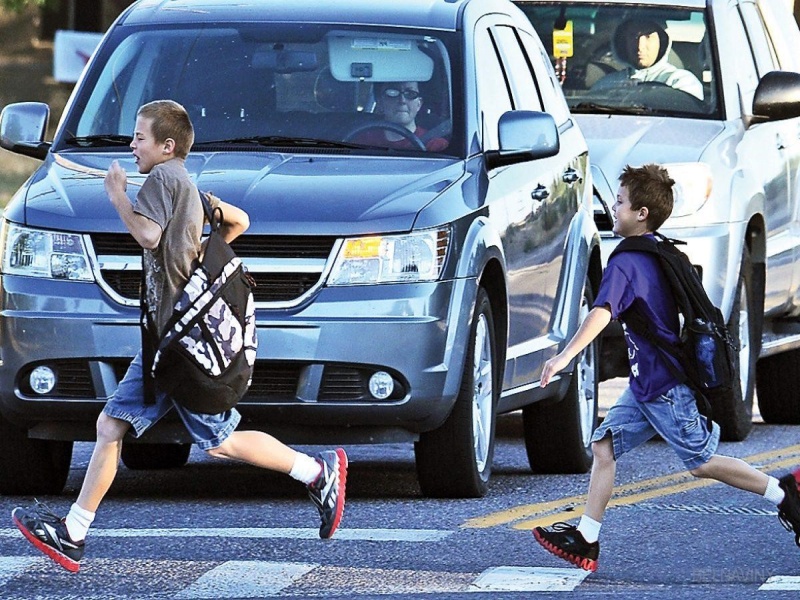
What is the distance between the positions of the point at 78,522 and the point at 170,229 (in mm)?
934

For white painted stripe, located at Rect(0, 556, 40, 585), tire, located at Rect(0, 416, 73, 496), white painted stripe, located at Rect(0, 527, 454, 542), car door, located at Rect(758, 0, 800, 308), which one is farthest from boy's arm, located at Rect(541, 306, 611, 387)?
car door, located at Rect(758, 0, 800, 308)

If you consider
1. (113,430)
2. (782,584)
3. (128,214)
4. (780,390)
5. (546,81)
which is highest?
(128,214)

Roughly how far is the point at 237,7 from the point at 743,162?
132 inches

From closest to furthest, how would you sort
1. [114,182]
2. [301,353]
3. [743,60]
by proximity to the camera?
[114,182], [301,353], [743,60]

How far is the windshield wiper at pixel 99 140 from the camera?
9586mm

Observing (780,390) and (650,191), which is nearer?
(650,191)

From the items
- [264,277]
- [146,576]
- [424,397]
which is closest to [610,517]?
[424,397]

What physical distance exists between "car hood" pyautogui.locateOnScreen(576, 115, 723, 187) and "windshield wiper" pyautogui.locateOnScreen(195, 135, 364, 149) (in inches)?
110

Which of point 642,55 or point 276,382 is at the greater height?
point 642,55

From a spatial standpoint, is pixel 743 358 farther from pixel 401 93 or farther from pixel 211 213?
pixel 211 213

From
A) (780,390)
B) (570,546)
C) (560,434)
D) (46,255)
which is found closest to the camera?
(570,546)

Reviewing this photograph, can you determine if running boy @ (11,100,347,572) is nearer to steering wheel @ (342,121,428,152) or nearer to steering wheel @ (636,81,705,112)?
steering wheel @ (342,121,428,152)

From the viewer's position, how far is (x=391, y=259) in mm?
8625

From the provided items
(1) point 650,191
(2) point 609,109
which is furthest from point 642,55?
(1) point 650,191
